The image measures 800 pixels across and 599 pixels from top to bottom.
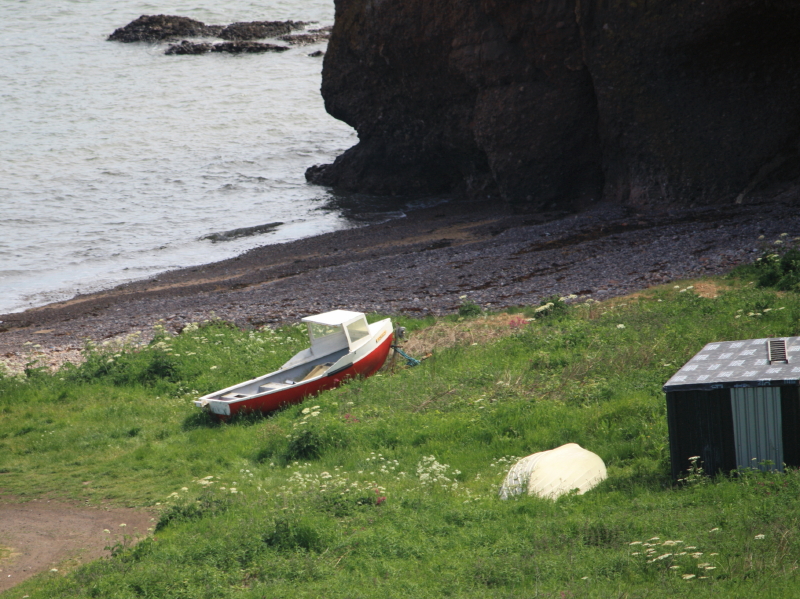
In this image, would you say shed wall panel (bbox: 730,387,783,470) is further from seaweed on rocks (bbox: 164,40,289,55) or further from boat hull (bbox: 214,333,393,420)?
seaweed on rocks (bbox: 164,40,289,55)

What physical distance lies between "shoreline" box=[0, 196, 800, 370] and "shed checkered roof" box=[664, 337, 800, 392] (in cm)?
1098

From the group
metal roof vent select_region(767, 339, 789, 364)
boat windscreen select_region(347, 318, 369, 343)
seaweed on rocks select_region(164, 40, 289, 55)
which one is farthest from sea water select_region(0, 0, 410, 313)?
metal roof vent select_region(767, 339, 789, 364)

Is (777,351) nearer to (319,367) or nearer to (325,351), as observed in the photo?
(319,367)

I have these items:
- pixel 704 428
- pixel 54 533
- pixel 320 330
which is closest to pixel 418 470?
pixel 704 428

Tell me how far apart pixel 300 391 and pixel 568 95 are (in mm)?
24954

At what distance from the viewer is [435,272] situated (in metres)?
28.2

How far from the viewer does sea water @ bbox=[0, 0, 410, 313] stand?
139 feet

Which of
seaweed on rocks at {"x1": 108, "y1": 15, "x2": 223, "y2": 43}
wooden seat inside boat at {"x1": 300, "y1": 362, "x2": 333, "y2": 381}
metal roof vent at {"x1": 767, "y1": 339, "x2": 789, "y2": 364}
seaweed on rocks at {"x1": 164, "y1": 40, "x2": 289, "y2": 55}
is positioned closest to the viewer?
metal roof vent at {"x1": 767, "y1": 339, "x2": 789, "y2": 364}

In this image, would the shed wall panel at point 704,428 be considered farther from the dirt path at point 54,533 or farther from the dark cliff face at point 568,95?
the dark cliff face at point 568,95

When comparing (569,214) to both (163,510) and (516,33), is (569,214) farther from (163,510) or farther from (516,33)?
(163,510)

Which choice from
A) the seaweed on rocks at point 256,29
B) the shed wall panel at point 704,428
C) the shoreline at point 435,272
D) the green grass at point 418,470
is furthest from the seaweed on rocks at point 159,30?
the shed wall panel at point 704,428

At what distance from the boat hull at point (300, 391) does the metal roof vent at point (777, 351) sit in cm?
946

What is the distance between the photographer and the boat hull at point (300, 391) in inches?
640

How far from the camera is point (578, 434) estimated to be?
1227 centimetres
